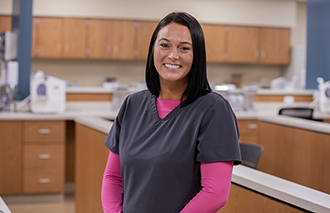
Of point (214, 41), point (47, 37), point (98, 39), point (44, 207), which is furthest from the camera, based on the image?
point (214, 41)

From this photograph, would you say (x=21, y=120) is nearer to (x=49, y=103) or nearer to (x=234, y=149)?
(x=49, y=103)

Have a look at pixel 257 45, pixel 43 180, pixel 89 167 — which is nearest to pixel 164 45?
pixel 89 167

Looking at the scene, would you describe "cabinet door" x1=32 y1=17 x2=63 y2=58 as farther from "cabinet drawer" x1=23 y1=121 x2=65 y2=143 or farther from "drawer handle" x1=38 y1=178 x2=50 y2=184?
"drawer handle" x1=38 y1=178 x2=50 y2=184

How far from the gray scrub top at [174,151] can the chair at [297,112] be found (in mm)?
3108

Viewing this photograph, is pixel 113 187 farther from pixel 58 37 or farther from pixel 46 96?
pixel 58 37

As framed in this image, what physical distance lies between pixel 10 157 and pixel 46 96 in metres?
0.70

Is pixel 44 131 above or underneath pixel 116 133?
underneath

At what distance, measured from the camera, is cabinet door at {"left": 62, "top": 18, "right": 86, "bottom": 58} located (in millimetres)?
7664

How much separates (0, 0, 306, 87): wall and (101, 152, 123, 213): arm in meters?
6.75

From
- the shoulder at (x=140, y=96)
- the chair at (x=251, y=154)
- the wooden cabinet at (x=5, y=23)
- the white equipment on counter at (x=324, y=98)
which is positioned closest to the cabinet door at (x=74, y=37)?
the wooden cabinet at (x=5, y=23)

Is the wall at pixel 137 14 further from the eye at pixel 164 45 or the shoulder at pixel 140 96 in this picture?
the eye at pixel 164 45

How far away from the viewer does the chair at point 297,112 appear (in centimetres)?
414

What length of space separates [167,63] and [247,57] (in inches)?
296

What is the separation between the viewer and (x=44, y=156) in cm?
392
